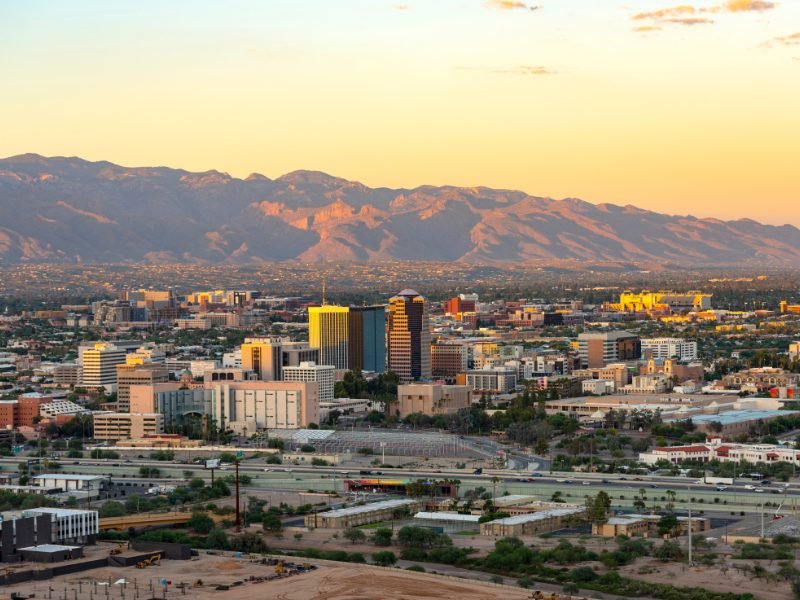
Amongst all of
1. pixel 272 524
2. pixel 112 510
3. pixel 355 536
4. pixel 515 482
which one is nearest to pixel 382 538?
pixel 355 536

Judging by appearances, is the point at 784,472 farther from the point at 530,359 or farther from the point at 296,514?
the point at 530,359

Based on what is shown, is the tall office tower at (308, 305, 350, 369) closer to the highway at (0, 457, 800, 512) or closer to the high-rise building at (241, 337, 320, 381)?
the high-rise building at (241, 337, 320, 381)

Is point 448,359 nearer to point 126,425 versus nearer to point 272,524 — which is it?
point 126,425

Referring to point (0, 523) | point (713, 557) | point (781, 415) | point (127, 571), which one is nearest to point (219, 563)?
point (127, 571)

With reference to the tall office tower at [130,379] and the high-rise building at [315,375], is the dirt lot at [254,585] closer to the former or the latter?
the tall office tower at [130,379]

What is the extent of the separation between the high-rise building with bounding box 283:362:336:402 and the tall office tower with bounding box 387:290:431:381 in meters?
13.2

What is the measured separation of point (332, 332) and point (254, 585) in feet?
236

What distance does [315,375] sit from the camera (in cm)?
10662

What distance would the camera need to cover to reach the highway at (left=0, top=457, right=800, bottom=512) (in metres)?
66.8

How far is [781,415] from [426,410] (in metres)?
18.7

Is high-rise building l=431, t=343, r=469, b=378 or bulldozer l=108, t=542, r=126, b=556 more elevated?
high-rise building l=431, t=343, r=469, b=378

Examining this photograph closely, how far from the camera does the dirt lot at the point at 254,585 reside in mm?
50531

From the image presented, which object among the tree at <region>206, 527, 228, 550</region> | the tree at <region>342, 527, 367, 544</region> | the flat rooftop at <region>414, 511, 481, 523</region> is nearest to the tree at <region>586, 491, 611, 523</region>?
the flat rooftop at <region>414, 511, 481, 523</region>

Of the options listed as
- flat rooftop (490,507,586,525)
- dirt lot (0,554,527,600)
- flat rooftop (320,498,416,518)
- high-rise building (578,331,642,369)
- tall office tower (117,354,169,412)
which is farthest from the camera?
high-rise building (578,331,642,369)
